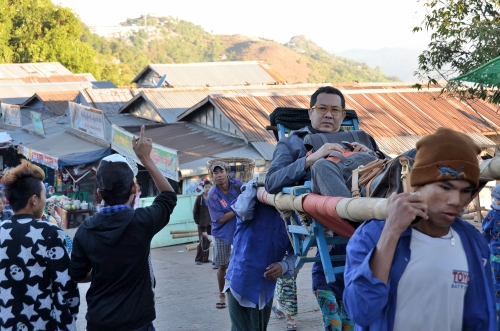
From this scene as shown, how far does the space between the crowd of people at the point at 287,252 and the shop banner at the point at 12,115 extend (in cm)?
2638

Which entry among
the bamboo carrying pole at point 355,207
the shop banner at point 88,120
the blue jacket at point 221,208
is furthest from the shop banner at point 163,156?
the bamboo carrying pole at point 355,207

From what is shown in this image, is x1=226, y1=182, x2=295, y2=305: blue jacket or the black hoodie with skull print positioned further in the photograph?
x1=226, y1=182, x2=295, y2=305: blue jacket

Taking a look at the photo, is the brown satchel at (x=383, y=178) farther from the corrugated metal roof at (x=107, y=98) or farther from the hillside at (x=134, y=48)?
the hillside at (x=134, y=48)

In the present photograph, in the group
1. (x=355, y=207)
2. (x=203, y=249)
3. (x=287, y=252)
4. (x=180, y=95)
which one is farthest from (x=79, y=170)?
(x=355, y=207)

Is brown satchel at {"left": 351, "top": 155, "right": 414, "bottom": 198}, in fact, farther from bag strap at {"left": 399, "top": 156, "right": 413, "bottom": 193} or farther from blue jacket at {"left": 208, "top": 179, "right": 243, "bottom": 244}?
blue jacket at {"left": 208, "top": 179, "right": 243, "bottom": 244}

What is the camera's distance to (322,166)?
13.6ft

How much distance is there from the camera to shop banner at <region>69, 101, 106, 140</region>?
2275 cm

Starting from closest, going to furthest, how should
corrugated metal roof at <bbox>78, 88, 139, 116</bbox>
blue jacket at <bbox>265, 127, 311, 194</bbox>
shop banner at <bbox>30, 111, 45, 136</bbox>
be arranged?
blue jacket at <bbox>265, 127, 311, 194</bbox>
shop banner at <bbox>30, 111, 45, 136</bbox>
corrugated metal roof at <bbox>78, 88, 139, 116</bbox>

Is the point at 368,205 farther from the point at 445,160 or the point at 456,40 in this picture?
the point at 456,40

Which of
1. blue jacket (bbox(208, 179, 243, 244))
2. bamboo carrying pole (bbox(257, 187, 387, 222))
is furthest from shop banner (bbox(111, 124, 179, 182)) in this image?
bamboo carrying pole (bbox(257, 187, 387, 222))

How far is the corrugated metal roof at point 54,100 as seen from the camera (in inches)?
1313

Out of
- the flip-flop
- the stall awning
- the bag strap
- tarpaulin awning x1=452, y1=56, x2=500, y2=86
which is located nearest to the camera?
the bag strap

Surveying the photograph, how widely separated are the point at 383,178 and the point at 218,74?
103 feet

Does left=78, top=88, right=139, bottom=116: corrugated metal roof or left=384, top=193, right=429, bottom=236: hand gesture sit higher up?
left=384, top=193, right=429, bottom=236: hand gesture
